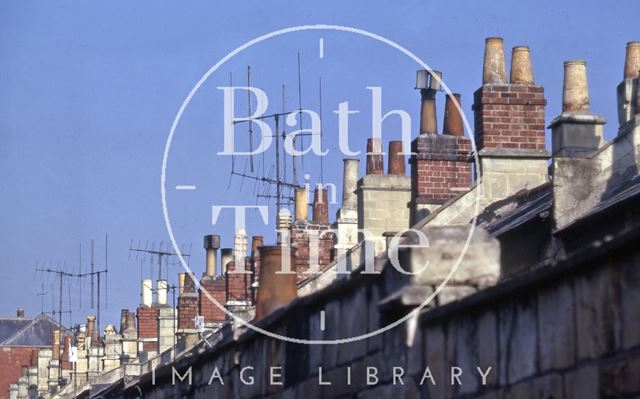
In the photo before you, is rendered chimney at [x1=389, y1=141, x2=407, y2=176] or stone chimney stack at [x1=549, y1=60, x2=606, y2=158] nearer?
stone chimney stack at [x1=549, y1=60, x2=606, y2=158]

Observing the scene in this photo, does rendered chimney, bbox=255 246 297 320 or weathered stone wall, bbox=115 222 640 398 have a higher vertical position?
rendered chimney, bbox=255 246 297 320

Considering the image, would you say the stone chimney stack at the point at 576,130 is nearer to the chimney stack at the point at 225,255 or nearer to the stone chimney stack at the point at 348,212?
the stone chimney stack at the point at 348,212

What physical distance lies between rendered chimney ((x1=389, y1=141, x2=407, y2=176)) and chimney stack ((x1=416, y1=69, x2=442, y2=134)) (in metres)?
1.16

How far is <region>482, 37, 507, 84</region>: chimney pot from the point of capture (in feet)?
74.5

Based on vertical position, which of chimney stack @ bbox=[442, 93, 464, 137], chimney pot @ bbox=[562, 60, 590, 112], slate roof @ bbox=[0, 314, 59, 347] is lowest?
slate roof @ bbox=[0, 314, 59, 347]

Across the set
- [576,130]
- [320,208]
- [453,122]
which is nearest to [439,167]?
[453,122]

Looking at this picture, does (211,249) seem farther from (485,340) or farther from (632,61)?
(485,340)

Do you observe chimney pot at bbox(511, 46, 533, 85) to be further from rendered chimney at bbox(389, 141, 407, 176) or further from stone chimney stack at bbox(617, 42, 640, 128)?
rendered chimney at bbox(389, 141, 407, 176)

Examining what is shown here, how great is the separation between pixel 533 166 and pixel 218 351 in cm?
998

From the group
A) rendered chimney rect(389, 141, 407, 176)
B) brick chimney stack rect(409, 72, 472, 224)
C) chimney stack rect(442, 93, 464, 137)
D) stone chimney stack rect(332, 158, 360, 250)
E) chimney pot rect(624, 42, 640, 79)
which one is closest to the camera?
chimney pot rect(624, 42, 640, 79)

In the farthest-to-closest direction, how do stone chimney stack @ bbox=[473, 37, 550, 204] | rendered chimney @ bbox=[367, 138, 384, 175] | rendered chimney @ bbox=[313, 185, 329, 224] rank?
rendered chimney @ bbox=[313, 185, 329, 224] → rendered chimney @ bbox=[367, 138, 384, 175] → stone chimney stack @ bbox=[473, 37, 550, 204]

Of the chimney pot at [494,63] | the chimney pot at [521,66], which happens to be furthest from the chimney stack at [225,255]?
the chimney pot at [521,66]

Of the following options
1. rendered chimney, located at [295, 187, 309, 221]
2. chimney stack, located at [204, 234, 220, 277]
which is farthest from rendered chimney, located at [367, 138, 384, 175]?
chimney stack, located at [204, 234, 220, 277]

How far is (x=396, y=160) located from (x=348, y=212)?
2955 mm
